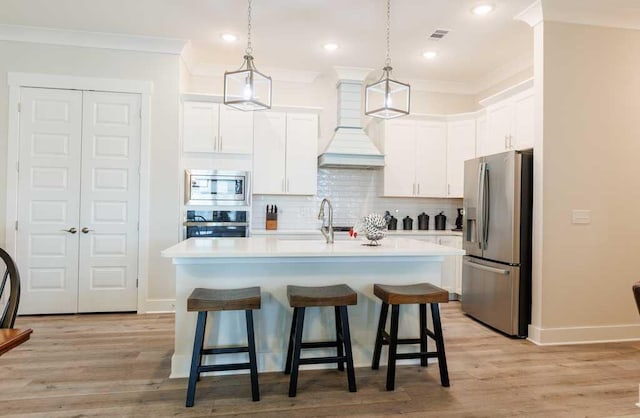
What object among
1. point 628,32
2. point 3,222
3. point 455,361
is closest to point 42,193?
point 3,222

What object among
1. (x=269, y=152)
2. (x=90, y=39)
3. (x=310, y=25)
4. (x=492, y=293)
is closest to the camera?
(x=492, y=293)

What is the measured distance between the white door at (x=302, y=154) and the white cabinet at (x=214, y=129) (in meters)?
0.55

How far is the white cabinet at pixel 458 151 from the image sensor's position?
5.29 meters

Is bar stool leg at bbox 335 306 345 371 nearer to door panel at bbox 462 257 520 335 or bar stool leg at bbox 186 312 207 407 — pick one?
bar stool leg at bbox 186 312 207 407

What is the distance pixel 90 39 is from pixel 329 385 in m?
4.30

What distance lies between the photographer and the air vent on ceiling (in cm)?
399

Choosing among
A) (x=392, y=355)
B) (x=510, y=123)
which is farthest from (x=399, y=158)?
(x=392, y=355)

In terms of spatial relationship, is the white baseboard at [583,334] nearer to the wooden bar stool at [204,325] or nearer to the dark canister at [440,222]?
Answer: the dark canister at [440,222]

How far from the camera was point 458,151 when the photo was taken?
5348 millimetres

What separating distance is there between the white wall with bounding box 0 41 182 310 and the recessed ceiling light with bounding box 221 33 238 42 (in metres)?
0.62

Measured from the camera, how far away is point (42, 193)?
414cm

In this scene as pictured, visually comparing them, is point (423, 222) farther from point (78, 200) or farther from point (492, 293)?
point (78, 200)

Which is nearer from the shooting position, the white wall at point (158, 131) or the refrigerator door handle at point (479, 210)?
the refrigerator door handle at point (479, 210)

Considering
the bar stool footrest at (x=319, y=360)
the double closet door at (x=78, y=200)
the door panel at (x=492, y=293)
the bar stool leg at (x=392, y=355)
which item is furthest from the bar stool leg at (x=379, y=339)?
the double closet door at (x=78, y=200)
